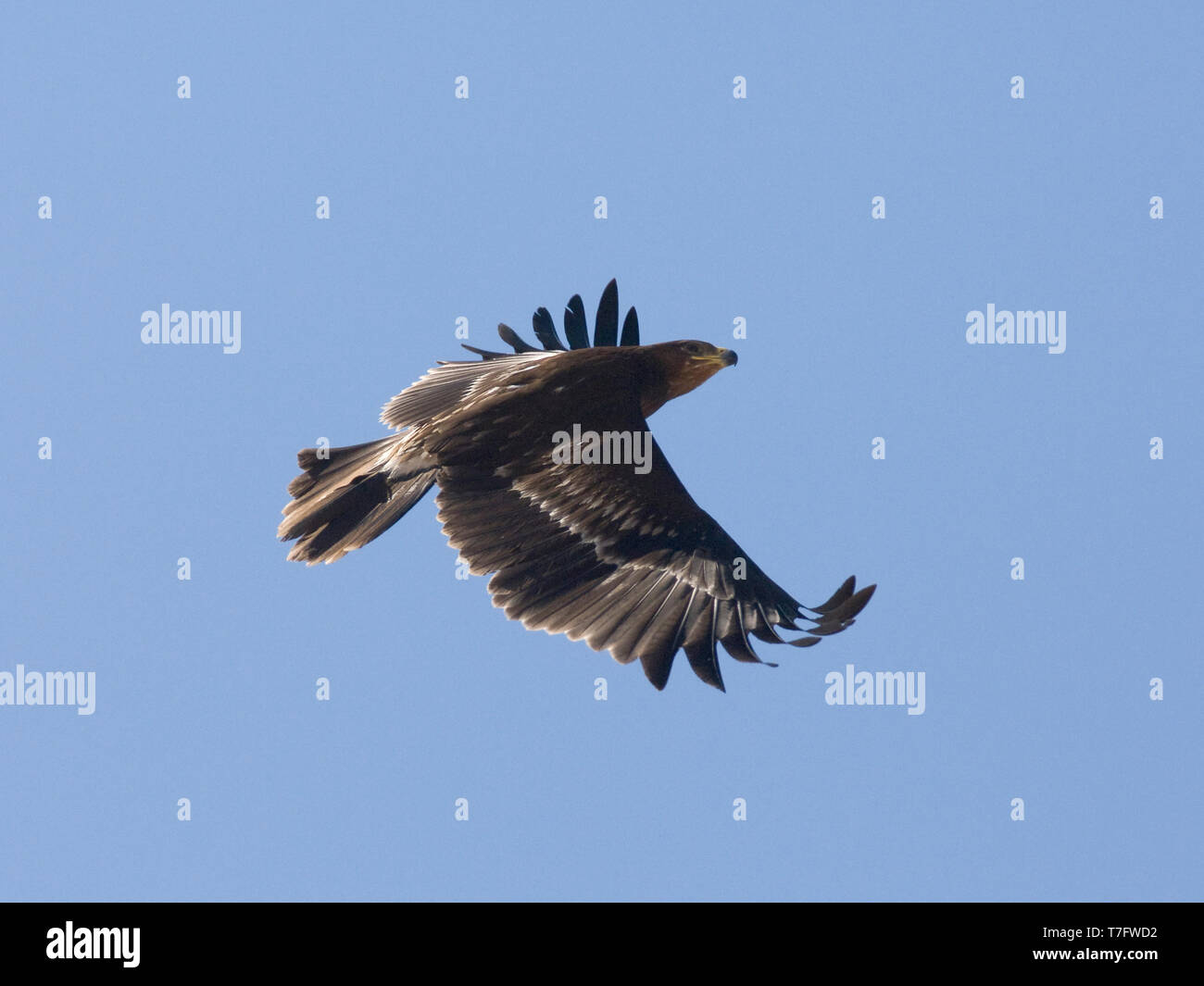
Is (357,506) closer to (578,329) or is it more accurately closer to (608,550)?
(608,550)

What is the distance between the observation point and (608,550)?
39.0 ft

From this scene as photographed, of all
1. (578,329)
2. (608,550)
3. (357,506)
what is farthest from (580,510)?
(578,329)

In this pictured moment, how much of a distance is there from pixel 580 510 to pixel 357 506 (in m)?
1.62

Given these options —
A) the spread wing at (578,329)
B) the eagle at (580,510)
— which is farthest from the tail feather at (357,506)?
the spread wing at (578,329)

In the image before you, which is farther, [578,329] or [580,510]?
[578,329]

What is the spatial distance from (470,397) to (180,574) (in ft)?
9.04

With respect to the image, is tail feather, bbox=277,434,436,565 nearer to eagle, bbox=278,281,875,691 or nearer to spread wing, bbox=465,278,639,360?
eagle, bbox=278,281,875,691

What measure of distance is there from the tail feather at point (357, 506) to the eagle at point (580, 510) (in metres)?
0.01

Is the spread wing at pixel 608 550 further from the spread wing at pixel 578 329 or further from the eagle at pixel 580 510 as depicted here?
the spread wing at pixel 578 329

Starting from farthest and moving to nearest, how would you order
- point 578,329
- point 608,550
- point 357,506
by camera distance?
point 578,329, point 357,506, point 608,550

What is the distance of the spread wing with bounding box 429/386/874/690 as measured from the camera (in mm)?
11070

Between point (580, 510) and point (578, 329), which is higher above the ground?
point (578, 329)

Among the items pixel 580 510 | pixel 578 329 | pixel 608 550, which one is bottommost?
pixel 608 550
